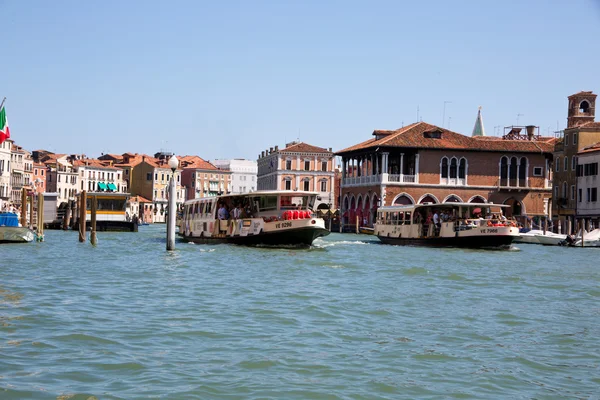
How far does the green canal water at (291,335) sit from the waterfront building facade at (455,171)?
35.1 metres

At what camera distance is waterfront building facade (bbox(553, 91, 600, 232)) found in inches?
1939

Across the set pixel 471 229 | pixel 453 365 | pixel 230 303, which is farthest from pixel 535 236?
pixel 453 365

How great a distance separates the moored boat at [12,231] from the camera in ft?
89.4

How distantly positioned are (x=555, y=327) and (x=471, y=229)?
19.7 meters

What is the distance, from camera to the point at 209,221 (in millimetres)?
30594

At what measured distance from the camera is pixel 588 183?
4753 centimetres

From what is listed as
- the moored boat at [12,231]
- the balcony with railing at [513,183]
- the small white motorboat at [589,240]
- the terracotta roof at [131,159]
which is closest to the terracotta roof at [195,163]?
the terracotta roof at [131,159]

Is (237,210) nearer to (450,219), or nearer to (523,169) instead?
(450,219)

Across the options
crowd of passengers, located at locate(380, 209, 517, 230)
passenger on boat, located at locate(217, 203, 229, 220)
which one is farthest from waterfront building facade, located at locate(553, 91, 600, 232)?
passenger on boat, located at locate(217, 203, 229, 220)

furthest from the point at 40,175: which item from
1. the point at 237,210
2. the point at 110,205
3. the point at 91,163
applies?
the point at 237,210

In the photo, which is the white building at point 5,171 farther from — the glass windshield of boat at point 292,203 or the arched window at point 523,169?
the glass windshield of boat at point 292,203

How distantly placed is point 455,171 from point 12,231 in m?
32.3

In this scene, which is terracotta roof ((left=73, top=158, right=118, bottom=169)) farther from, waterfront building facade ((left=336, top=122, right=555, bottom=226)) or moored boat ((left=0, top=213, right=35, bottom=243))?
moored boat ((left=0, top=213, right=35, bottom=243))

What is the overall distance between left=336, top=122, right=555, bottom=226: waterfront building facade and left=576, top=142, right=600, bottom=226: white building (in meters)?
6.12
